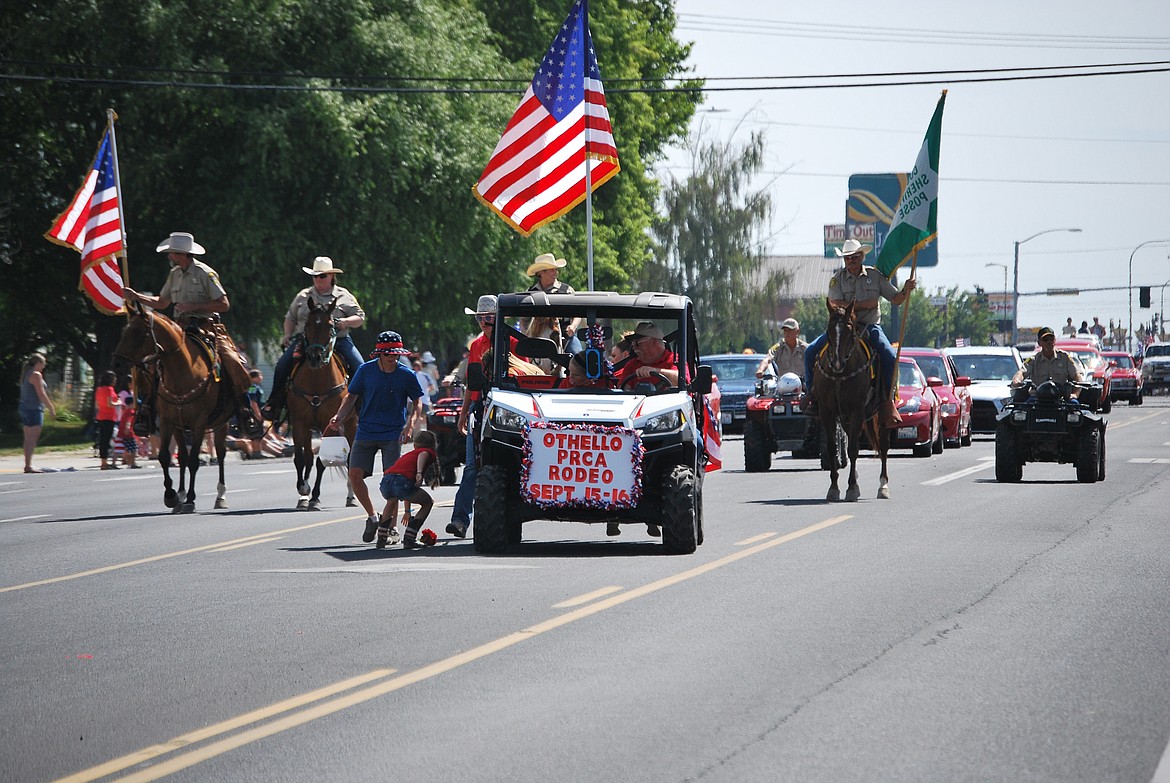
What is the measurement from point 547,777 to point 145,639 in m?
4.04

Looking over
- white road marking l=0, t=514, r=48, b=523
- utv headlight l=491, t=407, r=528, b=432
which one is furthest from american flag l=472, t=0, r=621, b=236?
utv headlight l=491, t=407, r=528, b=432

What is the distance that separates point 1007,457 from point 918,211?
3.44 metres

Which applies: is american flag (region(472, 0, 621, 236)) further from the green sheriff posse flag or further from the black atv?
the black atv

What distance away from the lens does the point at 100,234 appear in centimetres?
2541

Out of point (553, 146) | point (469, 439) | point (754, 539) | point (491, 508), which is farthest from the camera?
point (553, 146)

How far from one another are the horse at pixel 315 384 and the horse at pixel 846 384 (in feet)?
17.5

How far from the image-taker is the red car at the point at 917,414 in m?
28.7

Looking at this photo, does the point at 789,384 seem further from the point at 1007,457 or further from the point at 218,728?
the point at 218,728

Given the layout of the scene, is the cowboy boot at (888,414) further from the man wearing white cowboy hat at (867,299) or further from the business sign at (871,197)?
the business sign at (871,197)

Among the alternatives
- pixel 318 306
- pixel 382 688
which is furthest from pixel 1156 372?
pixel 382 688

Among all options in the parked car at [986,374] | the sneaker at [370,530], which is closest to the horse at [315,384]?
the sneaker at [370,530]

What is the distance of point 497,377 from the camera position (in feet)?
46.9

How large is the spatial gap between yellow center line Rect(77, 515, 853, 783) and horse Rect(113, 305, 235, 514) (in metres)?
8.40

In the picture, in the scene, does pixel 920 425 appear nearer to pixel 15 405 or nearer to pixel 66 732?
pixel 66 732
